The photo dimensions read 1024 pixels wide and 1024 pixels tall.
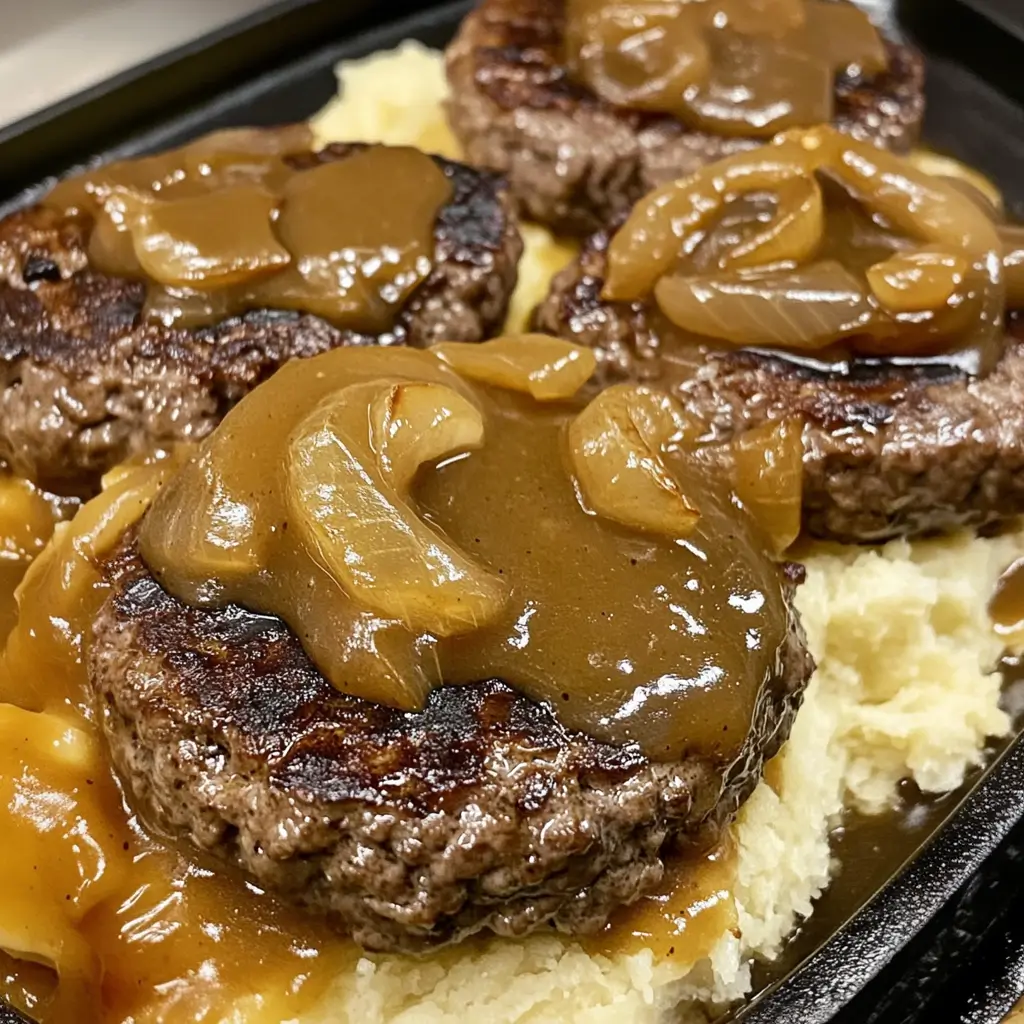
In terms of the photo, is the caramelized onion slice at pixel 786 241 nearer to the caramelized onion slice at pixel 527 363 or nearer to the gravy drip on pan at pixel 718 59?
the caramelized onion slice at pixel 527 363

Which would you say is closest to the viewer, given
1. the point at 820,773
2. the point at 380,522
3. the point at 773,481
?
the point at 380,522

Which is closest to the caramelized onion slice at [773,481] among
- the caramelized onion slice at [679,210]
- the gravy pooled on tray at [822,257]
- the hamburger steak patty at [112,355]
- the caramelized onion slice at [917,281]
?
the gravy pooled on tray at [822,257]

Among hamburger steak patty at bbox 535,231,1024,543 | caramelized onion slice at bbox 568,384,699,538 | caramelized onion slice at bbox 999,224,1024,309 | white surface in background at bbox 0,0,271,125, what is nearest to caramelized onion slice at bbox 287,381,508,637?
caramelized onion slice at bbox 568,384,699,538

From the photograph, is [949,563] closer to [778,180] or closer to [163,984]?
[778,180]

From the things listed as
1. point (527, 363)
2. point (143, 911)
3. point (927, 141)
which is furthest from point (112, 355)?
point (927, 141)

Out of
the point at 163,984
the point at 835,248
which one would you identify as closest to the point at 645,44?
the point at 835,248

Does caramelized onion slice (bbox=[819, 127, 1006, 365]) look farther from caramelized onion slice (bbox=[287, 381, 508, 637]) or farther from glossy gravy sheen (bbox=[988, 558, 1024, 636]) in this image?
caramelized onion slice (bbox=[287, 381, 508, 637])

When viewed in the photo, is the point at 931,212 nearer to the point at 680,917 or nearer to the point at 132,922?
the point at 680,917
